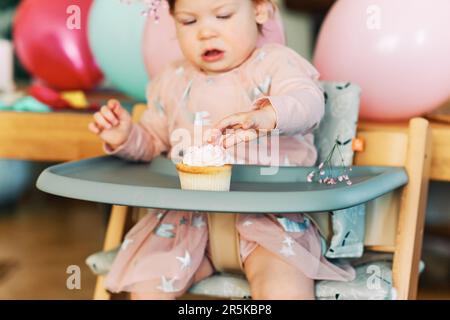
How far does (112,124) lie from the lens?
99 centimetres

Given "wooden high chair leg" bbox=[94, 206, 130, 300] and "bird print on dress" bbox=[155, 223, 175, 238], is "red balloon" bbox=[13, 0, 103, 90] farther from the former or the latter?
"bird print on dress" bbox=[155, 223, 175, 238]

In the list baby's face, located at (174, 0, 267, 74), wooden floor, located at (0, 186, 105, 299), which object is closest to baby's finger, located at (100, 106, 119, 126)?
baby's face, located at (174, 0, 267, 74)

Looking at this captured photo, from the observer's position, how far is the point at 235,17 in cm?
97

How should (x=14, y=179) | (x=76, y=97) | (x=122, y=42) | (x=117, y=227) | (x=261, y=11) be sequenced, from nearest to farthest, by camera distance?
1. (x=261, y=11)
2. (x=117, y=227)
3. (x=122, y=42)
4. (x=76, y=97)
5. (x=14, y=179)

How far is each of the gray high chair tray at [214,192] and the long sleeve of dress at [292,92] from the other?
75 mm

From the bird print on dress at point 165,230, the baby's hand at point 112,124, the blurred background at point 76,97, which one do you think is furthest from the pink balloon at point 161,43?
the bird print on dress at point 165,230

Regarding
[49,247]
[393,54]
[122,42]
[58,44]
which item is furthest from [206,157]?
[49,247]

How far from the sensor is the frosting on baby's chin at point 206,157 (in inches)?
33.0

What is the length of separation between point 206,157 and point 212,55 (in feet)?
0.67

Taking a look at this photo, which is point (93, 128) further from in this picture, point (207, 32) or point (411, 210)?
point (411, 210)

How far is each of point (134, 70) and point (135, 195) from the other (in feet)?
1.86

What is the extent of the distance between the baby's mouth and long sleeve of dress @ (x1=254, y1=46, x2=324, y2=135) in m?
0.06

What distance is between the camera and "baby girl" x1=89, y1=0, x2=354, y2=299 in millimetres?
911
